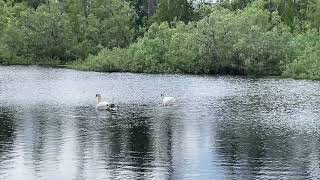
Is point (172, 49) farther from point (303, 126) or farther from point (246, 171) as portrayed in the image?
point (246, 171)

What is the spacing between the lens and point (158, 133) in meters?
31.6

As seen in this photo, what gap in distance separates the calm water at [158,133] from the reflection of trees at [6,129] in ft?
0.14

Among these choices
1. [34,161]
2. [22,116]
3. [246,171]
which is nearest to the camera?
[246,171]

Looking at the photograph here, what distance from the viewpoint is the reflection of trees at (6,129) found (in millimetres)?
27520

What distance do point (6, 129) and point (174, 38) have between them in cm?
4955

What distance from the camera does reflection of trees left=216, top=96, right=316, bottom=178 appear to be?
2414 centimetres

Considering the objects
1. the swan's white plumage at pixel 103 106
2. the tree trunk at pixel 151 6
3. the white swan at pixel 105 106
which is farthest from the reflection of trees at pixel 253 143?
the tree trunk at pixel 151 6

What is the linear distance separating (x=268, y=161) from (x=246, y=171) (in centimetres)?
220

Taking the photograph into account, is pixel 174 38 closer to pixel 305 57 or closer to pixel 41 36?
pixel 305 57

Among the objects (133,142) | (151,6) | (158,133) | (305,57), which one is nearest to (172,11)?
(151,6)

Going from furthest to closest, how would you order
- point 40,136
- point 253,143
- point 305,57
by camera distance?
point 305,57, point 40,136, point 253,143

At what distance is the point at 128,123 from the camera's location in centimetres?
3500

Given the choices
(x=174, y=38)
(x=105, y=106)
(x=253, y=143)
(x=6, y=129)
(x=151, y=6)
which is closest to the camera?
(x=253, y=143)

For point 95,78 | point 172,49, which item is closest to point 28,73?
point 95,78
